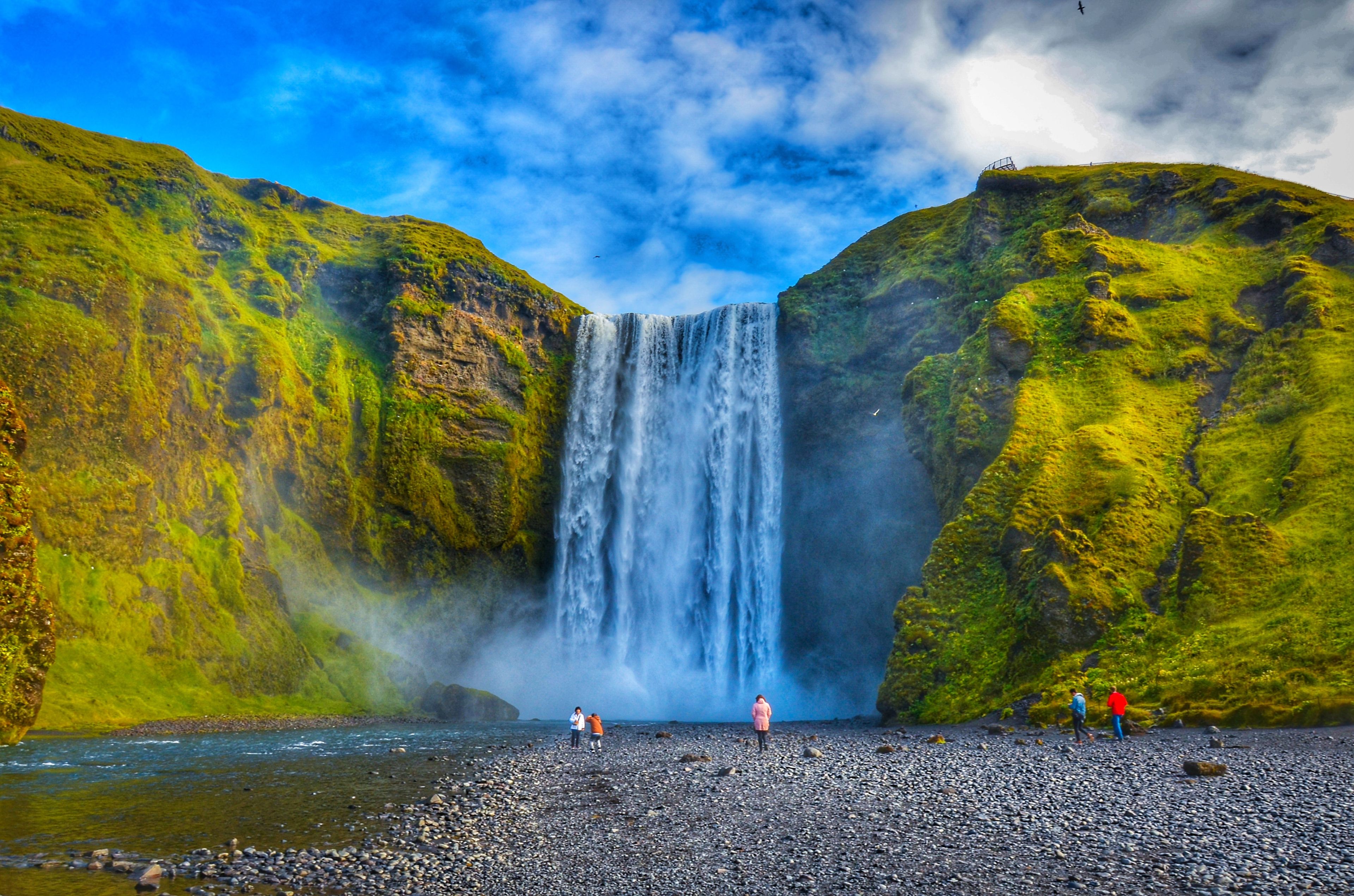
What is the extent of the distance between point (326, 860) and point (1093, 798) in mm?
12766

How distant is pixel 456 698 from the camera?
143 feet

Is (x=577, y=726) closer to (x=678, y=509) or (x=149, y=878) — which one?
(x=149, y=878)

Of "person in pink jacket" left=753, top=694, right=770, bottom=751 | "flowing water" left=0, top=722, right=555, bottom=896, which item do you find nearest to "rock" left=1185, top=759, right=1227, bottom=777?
"person in pink jacket" left=753, top=694, right=770, bottom=751

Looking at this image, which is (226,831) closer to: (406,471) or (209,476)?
(209,476)

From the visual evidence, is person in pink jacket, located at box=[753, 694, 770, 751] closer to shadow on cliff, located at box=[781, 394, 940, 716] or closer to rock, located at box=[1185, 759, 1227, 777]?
rock, located at box=[1185, 759, 1227, 777]

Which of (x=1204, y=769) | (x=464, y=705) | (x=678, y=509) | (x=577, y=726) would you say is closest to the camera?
(x=1204, y=769)

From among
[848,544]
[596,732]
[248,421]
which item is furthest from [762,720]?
[248,421]

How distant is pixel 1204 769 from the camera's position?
15.4 metres

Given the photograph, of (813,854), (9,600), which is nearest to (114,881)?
(813,854)

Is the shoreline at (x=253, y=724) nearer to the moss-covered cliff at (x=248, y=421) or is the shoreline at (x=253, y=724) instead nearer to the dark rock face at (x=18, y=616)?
the moss-covered cliff at (x=248, y=421)

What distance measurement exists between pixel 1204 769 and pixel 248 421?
48.1 metres

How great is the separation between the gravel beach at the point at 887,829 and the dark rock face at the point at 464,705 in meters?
23.9

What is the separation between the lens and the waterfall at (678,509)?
161 feet

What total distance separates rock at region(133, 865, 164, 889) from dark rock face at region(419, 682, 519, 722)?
32271 mm
